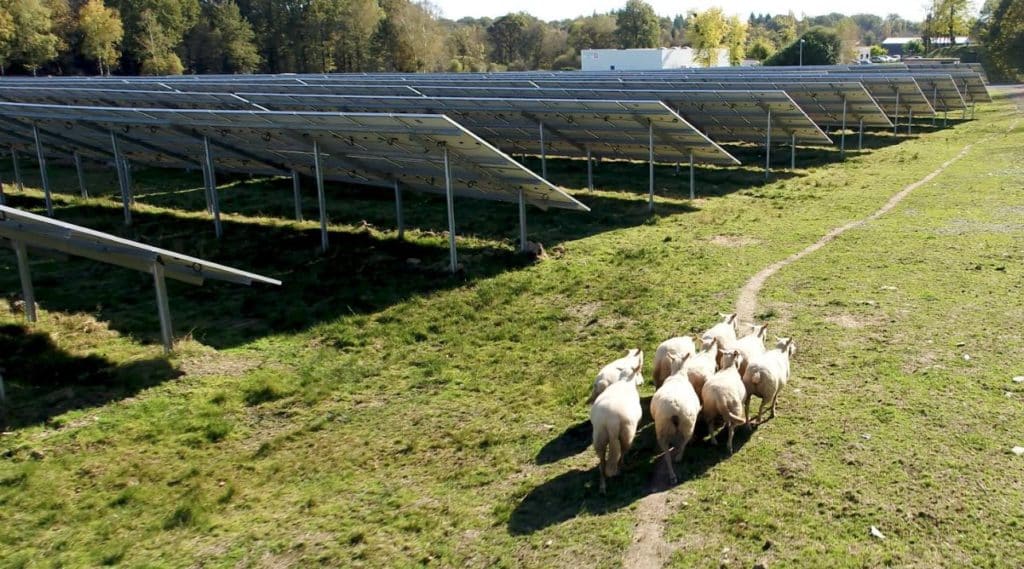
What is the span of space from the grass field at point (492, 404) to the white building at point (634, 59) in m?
87.0

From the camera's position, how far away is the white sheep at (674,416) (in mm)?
9602

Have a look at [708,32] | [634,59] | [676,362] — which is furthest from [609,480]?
[634,59]

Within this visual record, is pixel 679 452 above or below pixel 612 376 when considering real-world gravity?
below

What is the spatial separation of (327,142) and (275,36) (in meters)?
106

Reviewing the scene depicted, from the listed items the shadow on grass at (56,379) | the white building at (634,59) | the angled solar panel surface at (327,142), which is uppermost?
the white building at (634,59)

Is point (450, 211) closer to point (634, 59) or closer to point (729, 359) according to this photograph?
point (729, 359)

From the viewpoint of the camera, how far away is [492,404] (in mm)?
12359

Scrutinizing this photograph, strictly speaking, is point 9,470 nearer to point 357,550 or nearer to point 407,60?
point 357,550

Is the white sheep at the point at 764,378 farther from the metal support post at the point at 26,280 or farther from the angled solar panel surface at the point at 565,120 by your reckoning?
the angled solar panel surface at the point at 565,120

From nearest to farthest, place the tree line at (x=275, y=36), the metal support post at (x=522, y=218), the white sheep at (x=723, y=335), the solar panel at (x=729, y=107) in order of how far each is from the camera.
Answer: the white sheep at (x=723, y=335) → the metal support post at (x=522, y=218) → the solar panel at (x=729, y=107) → the tree line at (x=275, y=36)

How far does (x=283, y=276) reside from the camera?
19.8 m

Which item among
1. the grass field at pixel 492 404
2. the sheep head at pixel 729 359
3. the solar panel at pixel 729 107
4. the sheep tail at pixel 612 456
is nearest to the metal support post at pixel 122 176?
the grass field at pixel 492 404

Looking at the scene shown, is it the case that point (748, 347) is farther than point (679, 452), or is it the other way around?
point (748, 347)

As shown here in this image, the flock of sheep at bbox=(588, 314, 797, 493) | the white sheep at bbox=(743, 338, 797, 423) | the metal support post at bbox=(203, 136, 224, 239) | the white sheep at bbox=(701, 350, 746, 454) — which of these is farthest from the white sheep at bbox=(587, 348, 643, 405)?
the metal support post at bbox=(203, 136, 224, 239)
